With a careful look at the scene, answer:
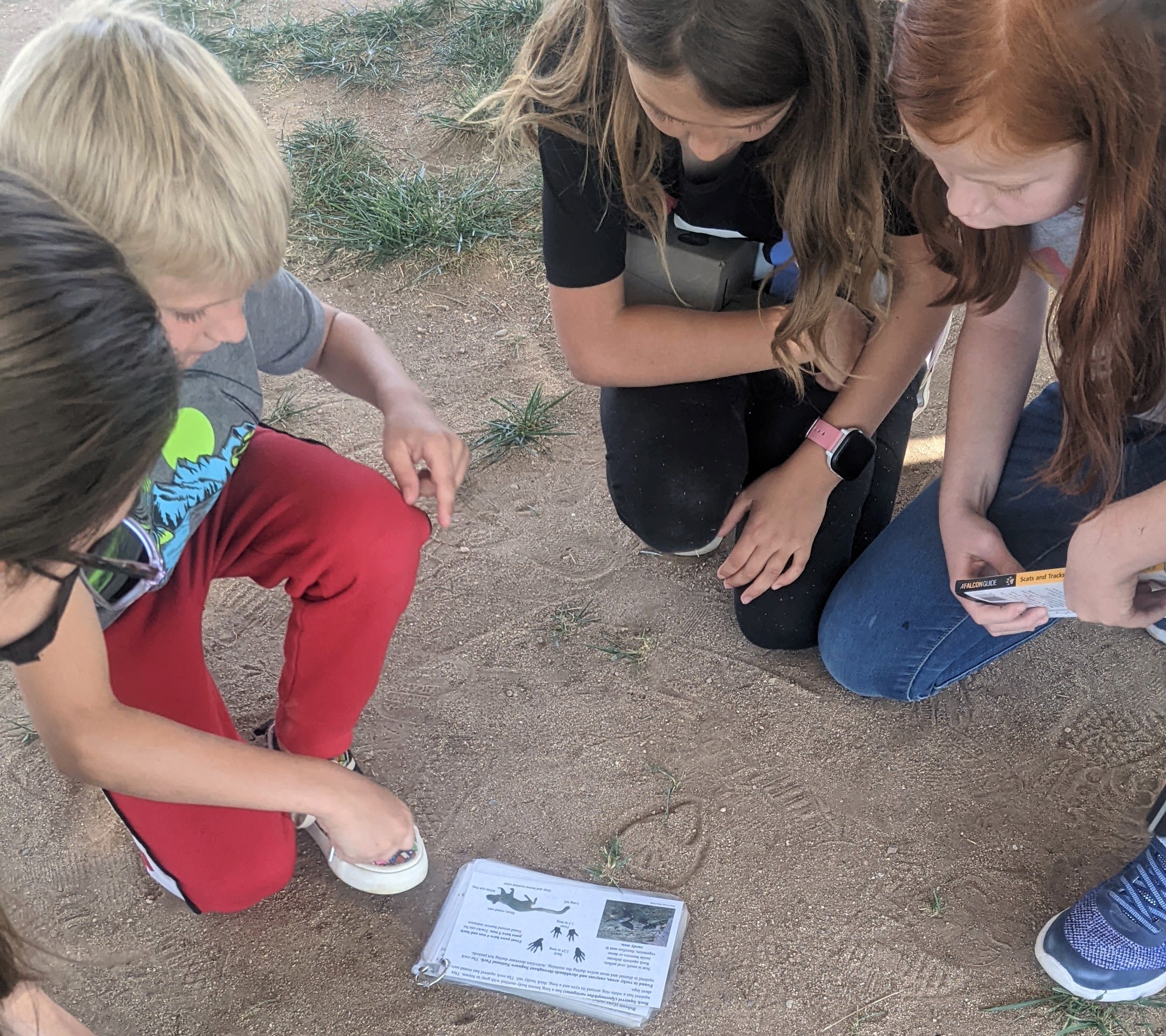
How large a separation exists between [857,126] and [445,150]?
6.78ft

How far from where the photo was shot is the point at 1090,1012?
5.05 ft

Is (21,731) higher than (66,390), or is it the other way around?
Answer: (66,390)

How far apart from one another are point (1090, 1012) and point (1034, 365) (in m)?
1.00

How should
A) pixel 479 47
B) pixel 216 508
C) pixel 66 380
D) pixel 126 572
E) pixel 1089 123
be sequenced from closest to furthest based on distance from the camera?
pixel 66 380 → pixel 1089 123 → pixel 126 572 → pixel 216 508 → pixel 479 47

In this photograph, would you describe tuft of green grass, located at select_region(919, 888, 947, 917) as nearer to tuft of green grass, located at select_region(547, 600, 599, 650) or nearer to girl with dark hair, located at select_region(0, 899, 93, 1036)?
tuft of green grass, located at select_region(547, 600, 599, 650)

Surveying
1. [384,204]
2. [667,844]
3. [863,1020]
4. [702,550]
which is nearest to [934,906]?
[863,1020]

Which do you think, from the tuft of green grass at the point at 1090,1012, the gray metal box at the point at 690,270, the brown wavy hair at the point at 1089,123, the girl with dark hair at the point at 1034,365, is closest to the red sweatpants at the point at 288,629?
the gray metal box at the point at 690,270

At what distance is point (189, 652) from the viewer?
5.19 ft

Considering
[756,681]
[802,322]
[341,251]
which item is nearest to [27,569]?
[802,322]

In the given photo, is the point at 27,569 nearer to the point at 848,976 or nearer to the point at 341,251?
the point at 848,976

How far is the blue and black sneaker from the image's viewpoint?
1.52m

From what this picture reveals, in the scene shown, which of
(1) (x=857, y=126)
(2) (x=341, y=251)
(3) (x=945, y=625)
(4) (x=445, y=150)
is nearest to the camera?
(1) (x=857, y=126)

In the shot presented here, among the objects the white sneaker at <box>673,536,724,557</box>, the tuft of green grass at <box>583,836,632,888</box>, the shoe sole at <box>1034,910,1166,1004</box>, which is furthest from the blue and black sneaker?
the white sneaker at <box>673,536,724,557</box>

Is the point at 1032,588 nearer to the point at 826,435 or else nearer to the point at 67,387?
the point at 826,435
